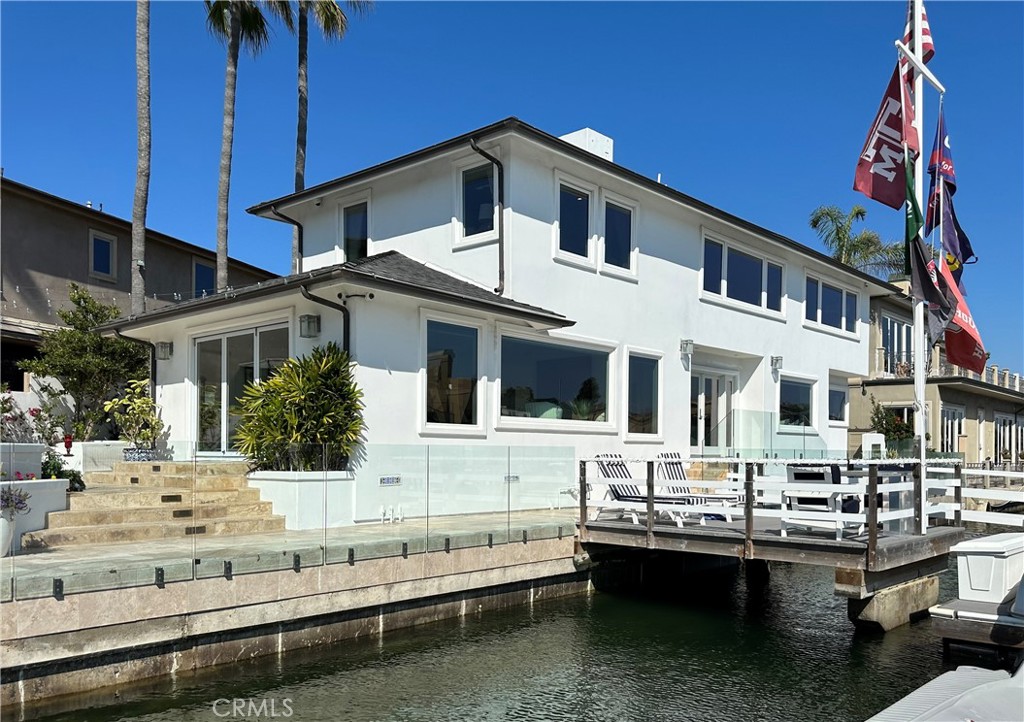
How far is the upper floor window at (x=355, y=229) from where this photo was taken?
52.3 ft

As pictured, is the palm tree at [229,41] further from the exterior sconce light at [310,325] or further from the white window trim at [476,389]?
the white window trim at [476,389]

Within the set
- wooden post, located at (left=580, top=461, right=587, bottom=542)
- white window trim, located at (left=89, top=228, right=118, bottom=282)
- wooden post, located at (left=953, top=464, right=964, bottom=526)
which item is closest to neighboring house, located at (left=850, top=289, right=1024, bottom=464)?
wooden post, located at (left=953, top=464, right=964, bottom=526)

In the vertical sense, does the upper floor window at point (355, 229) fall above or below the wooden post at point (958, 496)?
above

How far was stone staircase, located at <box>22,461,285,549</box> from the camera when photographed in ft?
28.8

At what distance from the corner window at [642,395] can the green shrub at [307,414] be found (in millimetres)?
6223

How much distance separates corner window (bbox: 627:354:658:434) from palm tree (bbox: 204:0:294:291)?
1220 centimetres

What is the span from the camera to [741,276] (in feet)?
61.7

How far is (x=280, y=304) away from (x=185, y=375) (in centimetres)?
357

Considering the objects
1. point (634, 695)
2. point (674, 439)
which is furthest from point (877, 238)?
point (634, 695)

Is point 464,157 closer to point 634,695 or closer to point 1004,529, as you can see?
point 634,695

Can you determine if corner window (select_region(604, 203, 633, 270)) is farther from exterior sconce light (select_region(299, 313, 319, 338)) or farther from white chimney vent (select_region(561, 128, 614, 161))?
exterior sconce light (select_region(299, 313, 319, 338))

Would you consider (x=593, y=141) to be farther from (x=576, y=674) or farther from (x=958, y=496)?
(x=576, y=674)

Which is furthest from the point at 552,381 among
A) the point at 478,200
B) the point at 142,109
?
the point at 142,109

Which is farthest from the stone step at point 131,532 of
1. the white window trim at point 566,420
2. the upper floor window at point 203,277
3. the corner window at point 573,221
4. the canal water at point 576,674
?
the upper floor window at point 203,277
